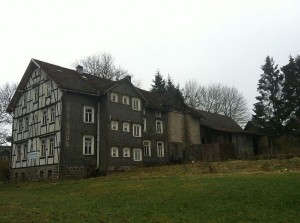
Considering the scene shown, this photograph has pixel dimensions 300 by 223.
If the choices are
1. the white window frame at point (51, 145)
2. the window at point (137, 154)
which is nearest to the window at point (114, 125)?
the window at point (137, 154)

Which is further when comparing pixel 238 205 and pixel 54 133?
pixel 54 133

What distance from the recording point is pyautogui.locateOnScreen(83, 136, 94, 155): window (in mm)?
34381

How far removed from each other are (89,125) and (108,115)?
2196 mm

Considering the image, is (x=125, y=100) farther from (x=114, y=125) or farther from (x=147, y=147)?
(x=147, y=147)

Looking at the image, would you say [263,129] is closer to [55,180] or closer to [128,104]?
[128,104]

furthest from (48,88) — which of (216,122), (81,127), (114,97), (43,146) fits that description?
(216,122)

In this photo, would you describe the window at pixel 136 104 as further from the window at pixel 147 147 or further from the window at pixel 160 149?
the window at pixel 160 149

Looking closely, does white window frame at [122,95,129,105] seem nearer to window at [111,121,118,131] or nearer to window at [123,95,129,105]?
window at [123,95,129,105]

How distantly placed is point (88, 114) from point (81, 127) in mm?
1769

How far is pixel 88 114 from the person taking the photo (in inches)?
A: 1398

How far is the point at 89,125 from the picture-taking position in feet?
116

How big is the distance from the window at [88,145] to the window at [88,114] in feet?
5.78

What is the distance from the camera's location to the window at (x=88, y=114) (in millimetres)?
35125

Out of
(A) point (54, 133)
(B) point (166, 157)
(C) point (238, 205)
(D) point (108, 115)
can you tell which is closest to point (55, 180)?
(A) point (54, 133)
